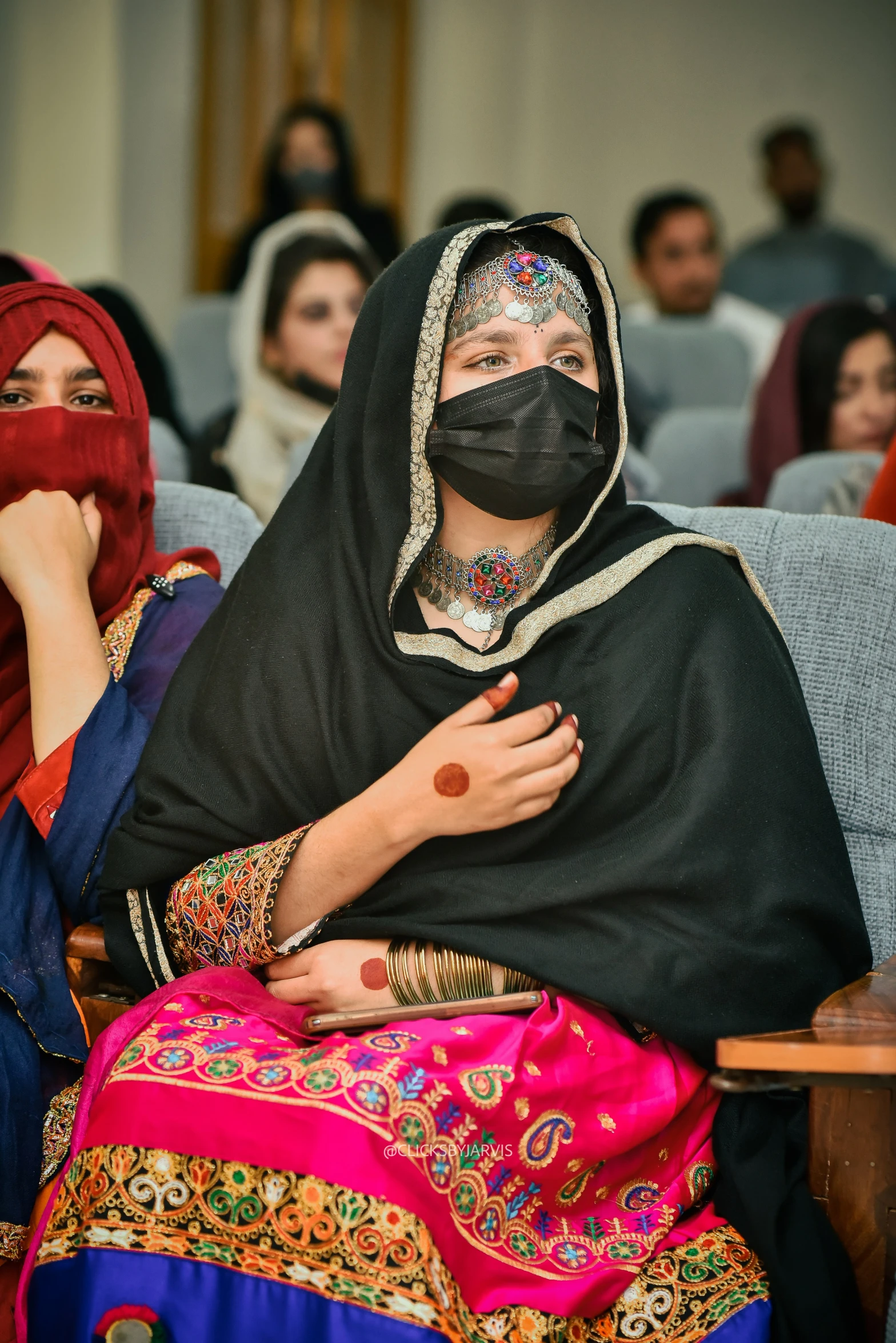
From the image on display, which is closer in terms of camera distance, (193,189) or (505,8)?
(193,189)

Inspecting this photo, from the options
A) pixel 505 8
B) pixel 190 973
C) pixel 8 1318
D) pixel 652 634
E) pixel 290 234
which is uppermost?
pixel 505 8

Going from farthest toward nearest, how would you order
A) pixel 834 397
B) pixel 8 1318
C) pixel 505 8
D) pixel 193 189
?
pixel 505 8, pixel 193 189, pixel 834 397, pixel 8 1318

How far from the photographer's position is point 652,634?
162 cm

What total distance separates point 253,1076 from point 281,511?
73 cm

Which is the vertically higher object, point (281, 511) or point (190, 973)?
point (281, 511)

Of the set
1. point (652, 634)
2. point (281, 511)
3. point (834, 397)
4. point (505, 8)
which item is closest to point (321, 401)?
point (834, 397)

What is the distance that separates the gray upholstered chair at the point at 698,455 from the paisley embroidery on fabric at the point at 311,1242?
2.59 m

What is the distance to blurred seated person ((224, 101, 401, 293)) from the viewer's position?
5043 mm

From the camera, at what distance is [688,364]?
4898mm

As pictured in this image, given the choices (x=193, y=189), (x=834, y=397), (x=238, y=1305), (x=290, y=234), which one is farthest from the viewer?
(x=193, y=189)

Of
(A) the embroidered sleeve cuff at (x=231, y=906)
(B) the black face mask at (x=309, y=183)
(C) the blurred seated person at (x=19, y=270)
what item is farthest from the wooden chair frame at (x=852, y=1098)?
(B) the black face mask at (x=309, y=183)

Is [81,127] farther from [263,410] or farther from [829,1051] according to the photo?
[829,1051]

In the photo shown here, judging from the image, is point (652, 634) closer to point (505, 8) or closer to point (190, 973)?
point (190, 973)

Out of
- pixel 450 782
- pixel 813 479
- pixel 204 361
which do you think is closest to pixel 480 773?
pixel 450 782
